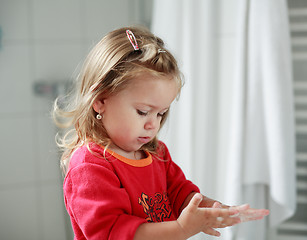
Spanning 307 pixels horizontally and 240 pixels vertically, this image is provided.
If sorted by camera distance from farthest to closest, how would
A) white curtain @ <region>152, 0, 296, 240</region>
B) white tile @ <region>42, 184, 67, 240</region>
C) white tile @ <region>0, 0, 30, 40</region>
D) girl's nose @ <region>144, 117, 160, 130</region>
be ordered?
white tile @ <region>42, 184, 67, 240</region> < white tile @ <region>0, 0, 30, 40</region> < white curtain @ <region>152, 0, 296, 240</region> < girl's nose @ <region>144, 117, 160, 130</region>

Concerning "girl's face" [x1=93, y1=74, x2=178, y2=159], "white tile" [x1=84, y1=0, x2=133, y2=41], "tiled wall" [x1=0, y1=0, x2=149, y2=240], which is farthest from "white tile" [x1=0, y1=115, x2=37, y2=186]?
"girl's face" [x1=93, y1=74, x2=178, y2=159]

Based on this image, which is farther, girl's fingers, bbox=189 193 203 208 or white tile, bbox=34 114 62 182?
white tile, bbox=34 114 62 182

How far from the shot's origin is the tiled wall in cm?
148

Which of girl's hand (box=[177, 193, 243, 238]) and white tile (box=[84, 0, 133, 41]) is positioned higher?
white tile (box=[84, 0, 133, 41])

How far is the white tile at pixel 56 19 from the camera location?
4.87 feet

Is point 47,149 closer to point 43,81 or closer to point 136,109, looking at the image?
point 43,81

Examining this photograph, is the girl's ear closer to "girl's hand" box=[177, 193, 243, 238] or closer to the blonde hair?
the blonde hair

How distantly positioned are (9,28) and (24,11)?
9 cm

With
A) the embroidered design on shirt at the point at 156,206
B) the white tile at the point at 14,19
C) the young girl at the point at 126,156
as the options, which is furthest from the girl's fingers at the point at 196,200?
the white tile at the point at 14,19

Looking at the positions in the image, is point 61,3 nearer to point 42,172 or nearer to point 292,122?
point 42,172

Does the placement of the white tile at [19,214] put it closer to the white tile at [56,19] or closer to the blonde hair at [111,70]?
the white tile at [56,19]

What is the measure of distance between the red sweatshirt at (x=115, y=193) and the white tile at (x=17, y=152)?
0.89 metres

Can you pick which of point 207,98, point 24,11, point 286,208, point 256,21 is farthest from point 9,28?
point 286,208

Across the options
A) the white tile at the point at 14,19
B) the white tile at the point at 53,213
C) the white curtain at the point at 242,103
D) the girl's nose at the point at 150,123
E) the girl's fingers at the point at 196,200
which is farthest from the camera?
the white tile at the point at 53,213
